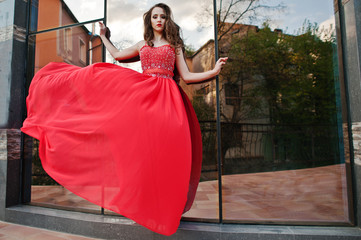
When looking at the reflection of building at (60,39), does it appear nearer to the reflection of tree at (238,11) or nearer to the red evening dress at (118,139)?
the red evening dress at (118,139)

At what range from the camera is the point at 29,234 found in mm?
2076

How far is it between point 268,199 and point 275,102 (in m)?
3.15

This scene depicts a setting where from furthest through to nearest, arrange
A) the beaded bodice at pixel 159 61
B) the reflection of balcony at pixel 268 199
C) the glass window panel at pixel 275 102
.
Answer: the glass window panel at pixel 275 102 → the reflection of balcony at pixel 268 199 → the beaded bodice at pixel 159 61

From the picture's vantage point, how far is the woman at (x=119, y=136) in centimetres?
139

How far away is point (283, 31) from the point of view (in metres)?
4.91

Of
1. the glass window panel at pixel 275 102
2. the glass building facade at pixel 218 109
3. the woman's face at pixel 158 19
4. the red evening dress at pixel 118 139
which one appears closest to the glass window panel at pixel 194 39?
the glass building facade at pixel 218 109

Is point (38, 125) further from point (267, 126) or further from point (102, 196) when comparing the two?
point (267, 126)

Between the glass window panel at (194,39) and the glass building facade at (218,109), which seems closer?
the glass building facade at (218,109)

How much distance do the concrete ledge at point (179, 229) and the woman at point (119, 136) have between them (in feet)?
1.65

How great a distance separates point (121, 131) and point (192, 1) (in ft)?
6.50

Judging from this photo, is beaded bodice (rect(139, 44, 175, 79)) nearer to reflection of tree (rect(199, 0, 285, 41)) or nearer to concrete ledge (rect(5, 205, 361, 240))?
concrete ledge (rect(5, 205, 361, 240))

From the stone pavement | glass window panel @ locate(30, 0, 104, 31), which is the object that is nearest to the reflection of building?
glass window panel @ locate(30, 0, 104, 31)

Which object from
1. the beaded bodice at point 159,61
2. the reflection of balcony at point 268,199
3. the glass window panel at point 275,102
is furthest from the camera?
the glass window panel at point 275,102

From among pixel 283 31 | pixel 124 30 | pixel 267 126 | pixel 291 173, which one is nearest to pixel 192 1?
pixel 124 30
